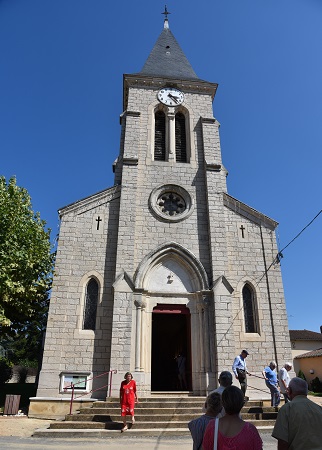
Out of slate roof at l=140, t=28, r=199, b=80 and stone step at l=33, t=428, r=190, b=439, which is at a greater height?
slate roof at l=140, t=28, r=199, b=80

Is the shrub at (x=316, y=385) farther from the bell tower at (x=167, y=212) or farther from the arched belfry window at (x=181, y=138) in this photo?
the arched belfry window at (x=181, y=138)

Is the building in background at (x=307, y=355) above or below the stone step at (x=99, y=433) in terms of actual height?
above

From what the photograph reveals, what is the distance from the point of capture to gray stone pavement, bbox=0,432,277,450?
23.4 ft

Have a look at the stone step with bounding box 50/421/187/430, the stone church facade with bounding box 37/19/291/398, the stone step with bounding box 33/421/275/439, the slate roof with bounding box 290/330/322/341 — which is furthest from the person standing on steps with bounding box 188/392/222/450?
the slate roof with bounding box 290/330/322/341

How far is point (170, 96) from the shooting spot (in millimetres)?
18141

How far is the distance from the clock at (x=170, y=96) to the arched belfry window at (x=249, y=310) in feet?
34.0

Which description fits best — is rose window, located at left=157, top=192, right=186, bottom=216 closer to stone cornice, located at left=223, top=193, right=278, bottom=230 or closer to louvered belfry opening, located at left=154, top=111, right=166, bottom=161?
stone cornice, located at left=223, top=193, right=278, bottom=230

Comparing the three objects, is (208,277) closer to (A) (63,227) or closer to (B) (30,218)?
(A) (63,227)

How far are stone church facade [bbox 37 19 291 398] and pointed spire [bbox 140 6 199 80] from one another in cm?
401

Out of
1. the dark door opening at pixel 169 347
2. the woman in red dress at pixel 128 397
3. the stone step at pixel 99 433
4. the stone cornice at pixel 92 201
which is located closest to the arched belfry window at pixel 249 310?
the dark door opening at pixel 169 347

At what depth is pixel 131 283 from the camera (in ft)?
42.4

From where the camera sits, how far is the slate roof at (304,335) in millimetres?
37750

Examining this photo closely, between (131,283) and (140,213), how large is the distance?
10.8ft

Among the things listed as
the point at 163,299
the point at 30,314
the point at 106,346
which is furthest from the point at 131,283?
the point at 30,314
